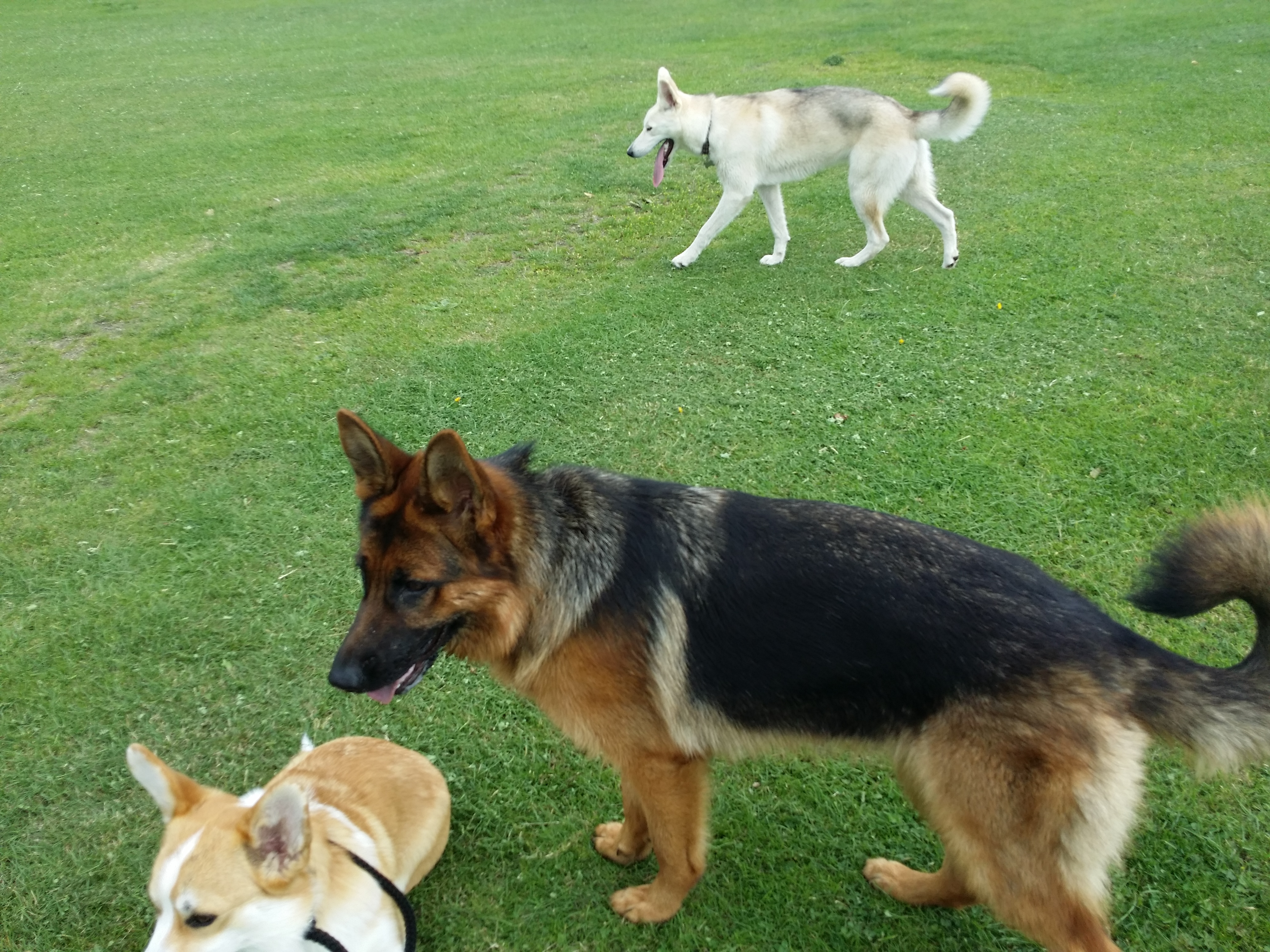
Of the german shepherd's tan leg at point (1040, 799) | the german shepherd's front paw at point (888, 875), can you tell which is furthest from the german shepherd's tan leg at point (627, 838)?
the german shepherd's tan leg at point (1040, 799)

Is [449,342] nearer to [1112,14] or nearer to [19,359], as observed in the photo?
[19,359]

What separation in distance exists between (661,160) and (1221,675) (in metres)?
7.87

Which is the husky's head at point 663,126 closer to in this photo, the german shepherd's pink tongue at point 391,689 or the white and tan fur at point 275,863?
the german shepherd's pink tongue at point 391,689

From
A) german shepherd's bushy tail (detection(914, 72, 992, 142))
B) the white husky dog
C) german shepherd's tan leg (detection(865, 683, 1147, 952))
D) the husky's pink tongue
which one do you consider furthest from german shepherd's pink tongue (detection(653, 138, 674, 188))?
german shepherd's tan leg (detection(865, 683, 1147, 952))

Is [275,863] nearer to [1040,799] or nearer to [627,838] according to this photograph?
[627,838]

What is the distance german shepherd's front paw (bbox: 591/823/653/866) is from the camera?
307 centimetres

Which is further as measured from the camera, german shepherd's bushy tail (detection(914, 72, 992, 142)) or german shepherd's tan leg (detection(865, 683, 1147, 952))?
german shepherd's bushy tail (detection(914, 72, 992, 142))

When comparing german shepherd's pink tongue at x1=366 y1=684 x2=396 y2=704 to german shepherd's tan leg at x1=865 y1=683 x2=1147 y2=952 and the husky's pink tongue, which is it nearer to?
german shepherd's tan leg at x1=865 y1=683 x2=1147 y2=952

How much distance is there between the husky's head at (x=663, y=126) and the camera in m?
8.30

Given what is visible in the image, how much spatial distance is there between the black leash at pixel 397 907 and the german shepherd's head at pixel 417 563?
0.54 metres

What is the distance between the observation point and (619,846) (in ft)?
10.2

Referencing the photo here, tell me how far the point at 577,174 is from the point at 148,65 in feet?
47.1

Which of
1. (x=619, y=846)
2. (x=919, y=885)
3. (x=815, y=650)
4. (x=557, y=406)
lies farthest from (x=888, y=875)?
(x=557, y=406)

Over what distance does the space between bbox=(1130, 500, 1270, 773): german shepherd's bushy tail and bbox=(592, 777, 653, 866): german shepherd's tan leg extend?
1.74m
